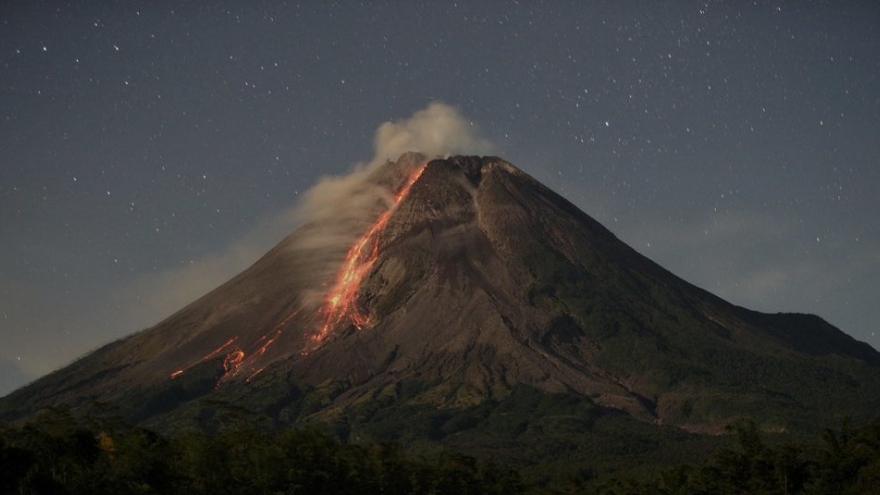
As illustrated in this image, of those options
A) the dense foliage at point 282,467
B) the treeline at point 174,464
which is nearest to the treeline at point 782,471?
the dense foliage at point 282,467

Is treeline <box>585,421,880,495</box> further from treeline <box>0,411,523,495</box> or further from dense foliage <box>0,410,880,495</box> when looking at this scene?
treeline <box>0,411,523,495</box>

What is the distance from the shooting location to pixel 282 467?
69062 millimetres

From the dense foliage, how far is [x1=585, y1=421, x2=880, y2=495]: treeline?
3.4 inches

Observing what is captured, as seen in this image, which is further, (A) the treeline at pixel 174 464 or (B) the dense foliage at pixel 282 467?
(B) the dense foliage at pixel 282 467

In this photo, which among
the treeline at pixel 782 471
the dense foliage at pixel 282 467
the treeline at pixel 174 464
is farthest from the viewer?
the treeline at pixel 782 471

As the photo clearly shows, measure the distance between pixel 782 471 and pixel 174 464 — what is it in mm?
43363

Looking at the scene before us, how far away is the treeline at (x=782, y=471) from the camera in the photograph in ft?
296


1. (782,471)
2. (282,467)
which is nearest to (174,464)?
(282,467)

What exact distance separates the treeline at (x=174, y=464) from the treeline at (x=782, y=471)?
26312 mm

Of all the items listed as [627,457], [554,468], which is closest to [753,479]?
[554,468]

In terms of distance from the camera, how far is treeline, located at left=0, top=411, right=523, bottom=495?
6300 centimetres

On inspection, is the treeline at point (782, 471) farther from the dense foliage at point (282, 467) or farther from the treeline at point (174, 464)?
the treeline at point (174, 464)

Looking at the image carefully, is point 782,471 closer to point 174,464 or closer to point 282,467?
point 282,467

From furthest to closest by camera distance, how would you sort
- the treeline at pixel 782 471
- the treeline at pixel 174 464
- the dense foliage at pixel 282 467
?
the treeline at pixel 782 471
the dense foliage at pixel 282 467
the treeline at pixel 174 464
